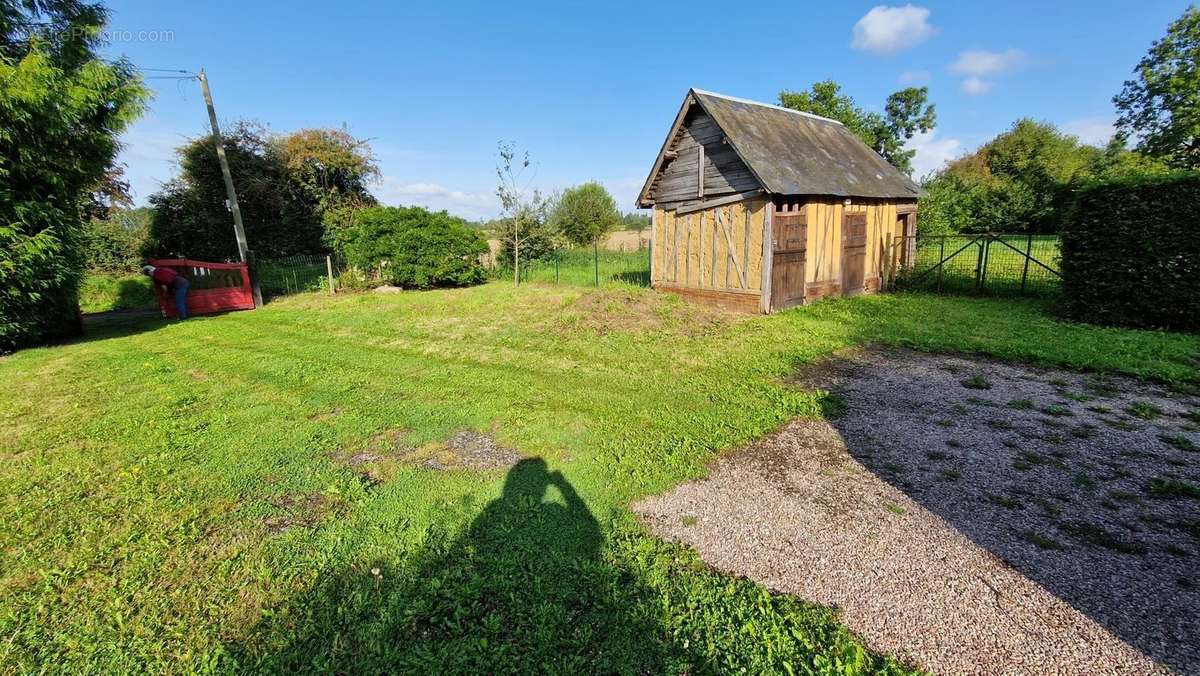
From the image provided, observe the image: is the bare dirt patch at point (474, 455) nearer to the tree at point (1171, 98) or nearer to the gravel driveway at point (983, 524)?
the gravel driveway at point (983, 524)

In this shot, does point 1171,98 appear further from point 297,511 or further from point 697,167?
point 297,511

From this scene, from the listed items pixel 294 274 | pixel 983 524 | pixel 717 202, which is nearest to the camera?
pixel 983 524

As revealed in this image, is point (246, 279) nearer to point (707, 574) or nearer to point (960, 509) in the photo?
point (707, 574)

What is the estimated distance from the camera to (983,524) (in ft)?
10.5

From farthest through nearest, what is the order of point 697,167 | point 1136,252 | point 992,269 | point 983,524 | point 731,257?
point 992,269
point 697,167
point 731,257
point 1136,252
point 983,524

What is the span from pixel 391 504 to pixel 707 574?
7.53 feet

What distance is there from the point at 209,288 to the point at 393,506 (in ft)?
47.7

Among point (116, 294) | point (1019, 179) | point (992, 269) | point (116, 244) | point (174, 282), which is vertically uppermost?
point (1019, 179)

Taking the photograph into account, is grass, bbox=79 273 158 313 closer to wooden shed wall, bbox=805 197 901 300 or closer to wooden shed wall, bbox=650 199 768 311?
wooden shed wall, bbox=650 199 768 311

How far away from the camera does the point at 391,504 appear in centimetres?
355

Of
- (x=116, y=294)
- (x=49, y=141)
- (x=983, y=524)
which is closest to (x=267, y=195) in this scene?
(x=116, y=294)

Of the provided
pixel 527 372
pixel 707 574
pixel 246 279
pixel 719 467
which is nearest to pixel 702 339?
pixel 527 372

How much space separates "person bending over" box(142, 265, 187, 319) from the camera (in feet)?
41.6

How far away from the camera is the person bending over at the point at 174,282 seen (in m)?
12.7
